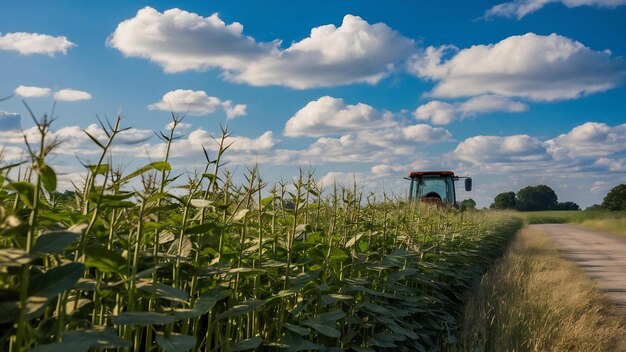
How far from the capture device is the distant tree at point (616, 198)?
7305cm

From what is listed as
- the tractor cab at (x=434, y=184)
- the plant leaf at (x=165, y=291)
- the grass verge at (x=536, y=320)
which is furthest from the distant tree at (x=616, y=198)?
the plant leaf at (x=165, y=291)

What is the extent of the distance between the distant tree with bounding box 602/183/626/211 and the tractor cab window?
6184 cm

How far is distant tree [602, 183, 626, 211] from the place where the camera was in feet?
240

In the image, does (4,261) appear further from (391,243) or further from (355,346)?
(391,243)

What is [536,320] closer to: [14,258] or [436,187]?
[14,258]

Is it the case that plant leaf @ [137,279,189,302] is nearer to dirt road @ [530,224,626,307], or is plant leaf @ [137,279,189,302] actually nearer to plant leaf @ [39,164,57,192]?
plant leaf @ [39,164,57,192]

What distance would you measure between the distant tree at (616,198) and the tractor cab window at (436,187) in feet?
203

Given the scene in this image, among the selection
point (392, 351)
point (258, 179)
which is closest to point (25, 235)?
point (258, 179)

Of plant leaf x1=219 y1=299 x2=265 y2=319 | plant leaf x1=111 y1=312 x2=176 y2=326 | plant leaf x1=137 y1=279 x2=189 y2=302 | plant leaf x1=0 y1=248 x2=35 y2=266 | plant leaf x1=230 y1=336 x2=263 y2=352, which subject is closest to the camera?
plant leaf x1=0 y1=248 x2=35 y2=266

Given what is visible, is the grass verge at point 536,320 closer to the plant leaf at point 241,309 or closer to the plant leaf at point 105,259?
the plant leaf at point 241,309

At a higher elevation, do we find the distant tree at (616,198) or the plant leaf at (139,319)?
the distant tree at (616,198)

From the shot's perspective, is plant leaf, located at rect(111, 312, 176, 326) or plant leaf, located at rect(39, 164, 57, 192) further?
plant leaf, located at rect(111, 312, 176, 326)

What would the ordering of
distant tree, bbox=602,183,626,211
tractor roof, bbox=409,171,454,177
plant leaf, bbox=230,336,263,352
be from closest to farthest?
plant leaf, bbox=230,336,263,352 → tractor roof, bbox=409,171,454,177 → distant tree, bbox=602,183,626,211

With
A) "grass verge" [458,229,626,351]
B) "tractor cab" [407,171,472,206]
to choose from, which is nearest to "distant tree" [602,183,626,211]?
"tractor cab" [407,171,472,206]
